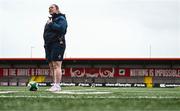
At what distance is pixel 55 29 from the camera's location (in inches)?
283

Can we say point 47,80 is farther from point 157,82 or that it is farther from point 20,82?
point 157,82

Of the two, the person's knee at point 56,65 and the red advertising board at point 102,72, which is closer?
the person's knee at point 56,65

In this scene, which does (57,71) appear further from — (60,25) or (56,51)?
(60,25)

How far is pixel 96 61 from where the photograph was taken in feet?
109

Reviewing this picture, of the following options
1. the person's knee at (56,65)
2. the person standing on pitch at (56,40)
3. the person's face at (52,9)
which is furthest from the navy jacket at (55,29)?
the person's knee at (56,65)

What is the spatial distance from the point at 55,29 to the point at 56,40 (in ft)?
0.63

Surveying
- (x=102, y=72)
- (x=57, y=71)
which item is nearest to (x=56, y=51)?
(x=57, y=71)

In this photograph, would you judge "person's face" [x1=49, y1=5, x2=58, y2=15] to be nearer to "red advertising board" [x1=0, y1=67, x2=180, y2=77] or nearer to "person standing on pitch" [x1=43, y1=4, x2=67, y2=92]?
"person standing on pitch" [x1=43, y1=4, x2=67, y2=92]

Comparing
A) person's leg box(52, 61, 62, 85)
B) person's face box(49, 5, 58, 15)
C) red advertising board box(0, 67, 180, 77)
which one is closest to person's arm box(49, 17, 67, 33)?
person's face box(49, 5, 58, 15)

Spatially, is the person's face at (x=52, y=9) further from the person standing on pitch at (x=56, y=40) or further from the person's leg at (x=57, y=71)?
the person's leg at (x=57, y=71)

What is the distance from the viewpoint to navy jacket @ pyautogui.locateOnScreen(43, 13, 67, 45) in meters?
7.18

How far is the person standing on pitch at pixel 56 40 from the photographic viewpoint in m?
7.16

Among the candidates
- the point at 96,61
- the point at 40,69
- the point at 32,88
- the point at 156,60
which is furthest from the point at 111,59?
the point at 32,88

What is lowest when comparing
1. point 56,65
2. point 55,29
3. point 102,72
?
point 102,72
